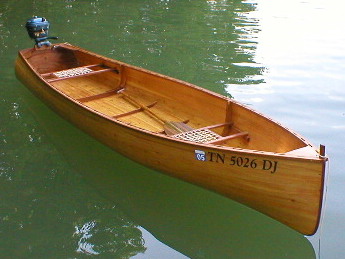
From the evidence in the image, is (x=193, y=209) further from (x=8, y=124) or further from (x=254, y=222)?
(x=8, y=124)

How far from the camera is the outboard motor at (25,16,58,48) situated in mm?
8219

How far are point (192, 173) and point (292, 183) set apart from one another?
1.08 metres

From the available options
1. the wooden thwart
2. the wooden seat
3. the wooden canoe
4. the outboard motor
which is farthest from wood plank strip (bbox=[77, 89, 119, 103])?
the outboard motor

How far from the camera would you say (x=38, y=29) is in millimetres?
8305

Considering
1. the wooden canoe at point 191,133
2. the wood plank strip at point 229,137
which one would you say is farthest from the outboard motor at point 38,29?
the wood plank strip at point 229,137

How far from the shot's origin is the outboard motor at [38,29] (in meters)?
8.22

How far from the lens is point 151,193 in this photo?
17.7 ft

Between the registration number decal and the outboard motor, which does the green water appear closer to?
the registration number decal

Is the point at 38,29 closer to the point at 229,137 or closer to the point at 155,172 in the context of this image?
the point at 155,172

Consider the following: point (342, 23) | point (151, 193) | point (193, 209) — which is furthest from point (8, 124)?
point (342, 23)

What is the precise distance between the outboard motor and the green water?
91 centimetres

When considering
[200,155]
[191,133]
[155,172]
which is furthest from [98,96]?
[200,155]

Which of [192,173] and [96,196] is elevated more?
[192,173]

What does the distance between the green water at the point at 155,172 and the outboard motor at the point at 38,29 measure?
91cm
